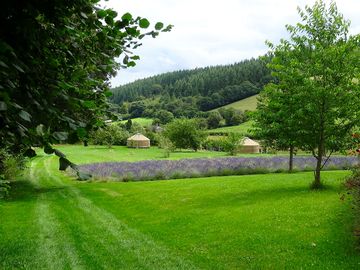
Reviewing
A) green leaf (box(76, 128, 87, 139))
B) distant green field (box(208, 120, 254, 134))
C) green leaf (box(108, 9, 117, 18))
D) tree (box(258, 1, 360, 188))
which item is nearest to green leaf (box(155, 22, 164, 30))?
green leaf (box(108, 9, 117, 18))

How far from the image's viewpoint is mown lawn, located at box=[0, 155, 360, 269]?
28.0ft

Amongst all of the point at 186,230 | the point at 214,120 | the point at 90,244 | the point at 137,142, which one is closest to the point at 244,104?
the point at 214,120

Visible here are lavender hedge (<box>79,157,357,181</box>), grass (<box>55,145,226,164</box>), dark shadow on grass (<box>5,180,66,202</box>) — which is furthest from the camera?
grass (<box>55,145,226,164</box>)

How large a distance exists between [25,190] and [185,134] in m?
55.8

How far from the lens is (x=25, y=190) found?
848 inches

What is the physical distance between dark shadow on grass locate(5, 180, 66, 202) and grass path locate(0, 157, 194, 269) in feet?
11.7

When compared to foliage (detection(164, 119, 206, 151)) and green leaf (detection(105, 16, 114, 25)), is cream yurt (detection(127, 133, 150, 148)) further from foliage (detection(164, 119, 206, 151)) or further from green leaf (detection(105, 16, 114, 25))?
green leaf (detection(105, 16, 114, 25))

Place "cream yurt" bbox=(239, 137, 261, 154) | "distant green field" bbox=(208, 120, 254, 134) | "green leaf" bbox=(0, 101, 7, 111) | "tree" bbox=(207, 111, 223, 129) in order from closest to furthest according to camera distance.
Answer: "green leaf" bbox=(0, 101, 7, 111), "cream yurt" bbox=(239, 137, 261, 154), "distant green field" bbox=(208, 120, 254, 134), "tree" bbox=(207, 111, 223, 129)

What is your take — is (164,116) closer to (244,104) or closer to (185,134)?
(244,104)

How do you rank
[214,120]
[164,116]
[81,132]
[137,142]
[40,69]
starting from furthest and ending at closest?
[164,116]
[214,120]
[137,142]
[40,69]
[81,132]

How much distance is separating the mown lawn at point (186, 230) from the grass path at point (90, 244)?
0.08 ft

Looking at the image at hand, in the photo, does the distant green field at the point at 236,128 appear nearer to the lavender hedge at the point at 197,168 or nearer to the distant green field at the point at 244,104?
the distant green field at the point at 244,104

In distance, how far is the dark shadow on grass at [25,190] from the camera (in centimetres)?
1873

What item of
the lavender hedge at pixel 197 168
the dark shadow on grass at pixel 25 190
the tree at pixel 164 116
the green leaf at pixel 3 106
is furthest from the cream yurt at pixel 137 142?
the green leaf at pixel 3 106
